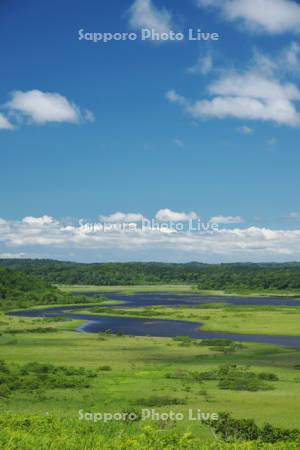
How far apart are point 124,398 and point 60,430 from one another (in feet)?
54.1

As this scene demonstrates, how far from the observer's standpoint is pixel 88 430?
2786cm

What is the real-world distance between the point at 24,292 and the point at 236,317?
68.1 metres

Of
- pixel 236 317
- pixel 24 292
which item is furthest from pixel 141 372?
pixel 24 292

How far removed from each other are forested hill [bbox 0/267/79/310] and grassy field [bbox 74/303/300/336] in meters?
24.9

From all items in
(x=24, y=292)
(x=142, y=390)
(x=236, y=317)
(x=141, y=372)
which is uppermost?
(x=24, y=292)

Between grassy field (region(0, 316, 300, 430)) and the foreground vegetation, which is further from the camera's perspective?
grassy field (region(0, 316, 300, 430))

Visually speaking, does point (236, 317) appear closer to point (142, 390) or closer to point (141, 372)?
point (141, 372)

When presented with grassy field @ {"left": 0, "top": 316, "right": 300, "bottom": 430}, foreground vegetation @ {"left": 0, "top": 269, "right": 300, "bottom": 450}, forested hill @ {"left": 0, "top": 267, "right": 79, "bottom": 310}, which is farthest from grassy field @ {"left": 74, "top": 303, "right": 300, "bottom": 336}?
forested hill @ {"left": 0, "top": 267, "right": 79, "bottom": 310}

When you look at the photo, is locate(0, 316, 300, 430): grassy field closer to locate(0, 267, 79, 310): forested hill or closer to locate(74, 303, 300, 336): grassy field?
locate(74, 303, 300, 336): grassy field

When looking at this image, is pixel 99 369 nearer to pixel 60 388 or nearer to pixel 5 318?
pixel 60 388

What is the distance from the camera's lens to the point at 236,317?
106 metres

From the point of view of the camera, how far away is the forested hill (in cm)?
14488

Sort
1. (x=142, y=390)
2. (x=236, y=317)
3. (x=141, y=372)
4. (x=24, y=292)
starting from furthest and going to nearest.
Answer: (x=24, y=292) → (x=236, y=317) → (x=141, y=372) → (x=142, y=390)

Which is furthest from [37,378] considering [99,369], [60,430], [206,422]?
[60,430]
